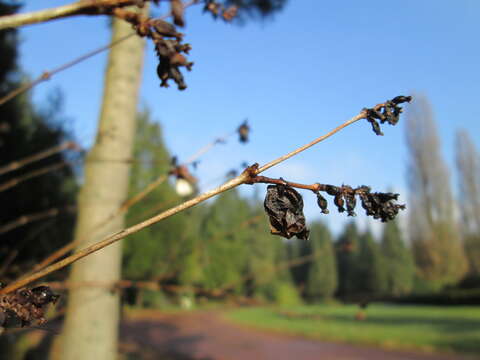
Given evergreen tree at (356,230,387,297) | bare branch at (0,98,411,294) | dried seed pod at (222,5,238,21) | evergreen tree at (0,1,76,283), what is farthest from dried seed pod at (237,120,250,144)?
evergreen tree at (356,230,387,297)

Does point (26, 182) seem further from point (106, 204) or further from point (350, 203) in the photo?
point (350, 203)

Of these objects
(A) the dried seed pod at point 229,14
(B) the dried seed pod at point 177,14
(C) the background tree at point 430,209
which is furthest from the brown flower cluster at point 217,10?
(C) the background tree at point 430,209

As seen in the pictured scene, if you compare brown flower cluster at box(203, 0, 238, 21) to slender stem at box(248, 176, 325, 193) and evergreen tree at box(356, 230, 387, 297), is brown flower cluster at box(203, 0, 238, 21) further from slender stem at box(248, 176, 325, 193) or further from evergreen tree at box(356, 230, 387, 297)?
evergreen tree at box(356, 230, 387, 297)

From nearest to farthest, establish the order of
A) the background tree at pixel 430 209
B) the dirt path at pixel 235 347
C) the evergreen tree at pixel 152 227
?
the dirt path at pixel 235 347 → the evergreen tree at pixel 152 227 → the background tree at pixel 430 209

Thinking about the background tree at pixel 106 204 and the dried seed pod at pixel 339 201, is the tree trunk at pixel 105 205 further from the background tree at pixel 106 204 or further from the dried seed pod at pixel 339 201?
the dried seed pod at pixel 339 201

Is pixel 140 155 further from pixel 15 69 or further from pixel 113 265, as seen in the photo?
pixel 113 265

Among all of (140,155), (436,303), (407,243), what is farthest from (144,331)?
(436,303)

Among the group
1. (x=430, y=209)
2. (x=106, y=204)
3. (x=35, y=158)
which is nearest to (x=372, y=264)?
(x=430, y=209)
